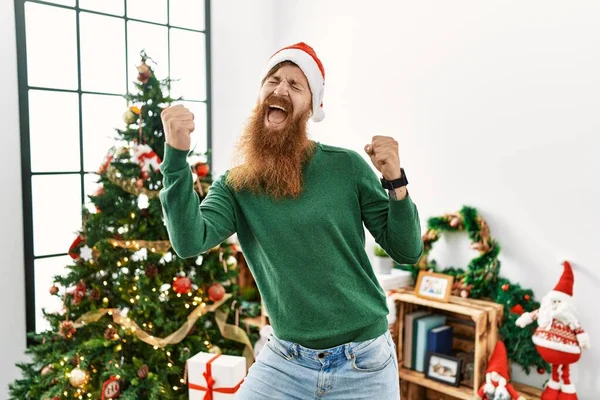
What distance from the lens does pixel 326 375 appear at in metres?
1.34

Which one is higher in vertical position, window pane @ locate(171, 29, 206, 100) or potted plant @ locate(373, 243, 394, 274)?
window pane @ locate(171, 29, 206, 100)

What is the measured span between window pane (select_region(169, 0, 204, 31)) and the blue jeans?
107 inches

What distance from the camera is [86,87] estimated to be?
123 inches

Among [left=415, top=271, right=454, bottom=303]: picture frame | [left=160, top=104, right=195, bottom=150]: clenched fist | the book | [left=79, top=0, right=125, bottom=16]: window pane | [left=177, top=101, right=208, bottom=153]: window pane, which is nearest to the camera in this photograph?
[left=160, top=104, right=195, bottom=150]: clenched fist

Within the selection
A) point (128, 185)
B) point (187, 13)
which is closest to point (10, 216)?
point (128, 185)

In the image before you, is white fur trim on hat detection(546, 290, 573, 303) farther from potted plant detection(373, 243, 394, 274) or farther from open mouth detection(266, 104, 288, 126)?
open mouth detection(266, 104, 288, 126)

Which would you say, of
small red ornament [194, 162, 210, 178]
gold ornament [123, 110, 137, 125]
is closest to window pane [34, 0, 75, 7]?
gold ornament [123, 110, 137, 125]

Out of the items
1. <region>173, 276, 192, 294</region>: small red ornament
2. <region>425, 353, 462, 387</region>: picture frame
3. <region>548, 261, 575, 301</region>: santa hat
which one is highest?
<region>548, 261, 575, 301</region>: santa hat

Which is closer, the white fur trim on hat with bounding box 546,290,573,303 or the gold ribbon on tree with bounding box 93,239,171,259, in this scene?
the white fur trim on hat with bounding box 546,290,573,303

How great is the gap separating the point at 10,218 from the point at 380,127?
6.78 feet

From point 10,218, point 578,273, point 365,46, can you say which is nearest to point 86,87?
point 10,218

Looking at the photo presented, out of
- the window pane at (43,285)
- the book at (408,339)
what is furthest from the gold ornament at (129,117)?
the book at (408,339)

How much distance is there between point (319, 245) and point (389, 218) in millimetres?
194

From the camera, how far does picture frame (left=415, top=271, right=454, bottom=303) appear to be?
2.68 metres
